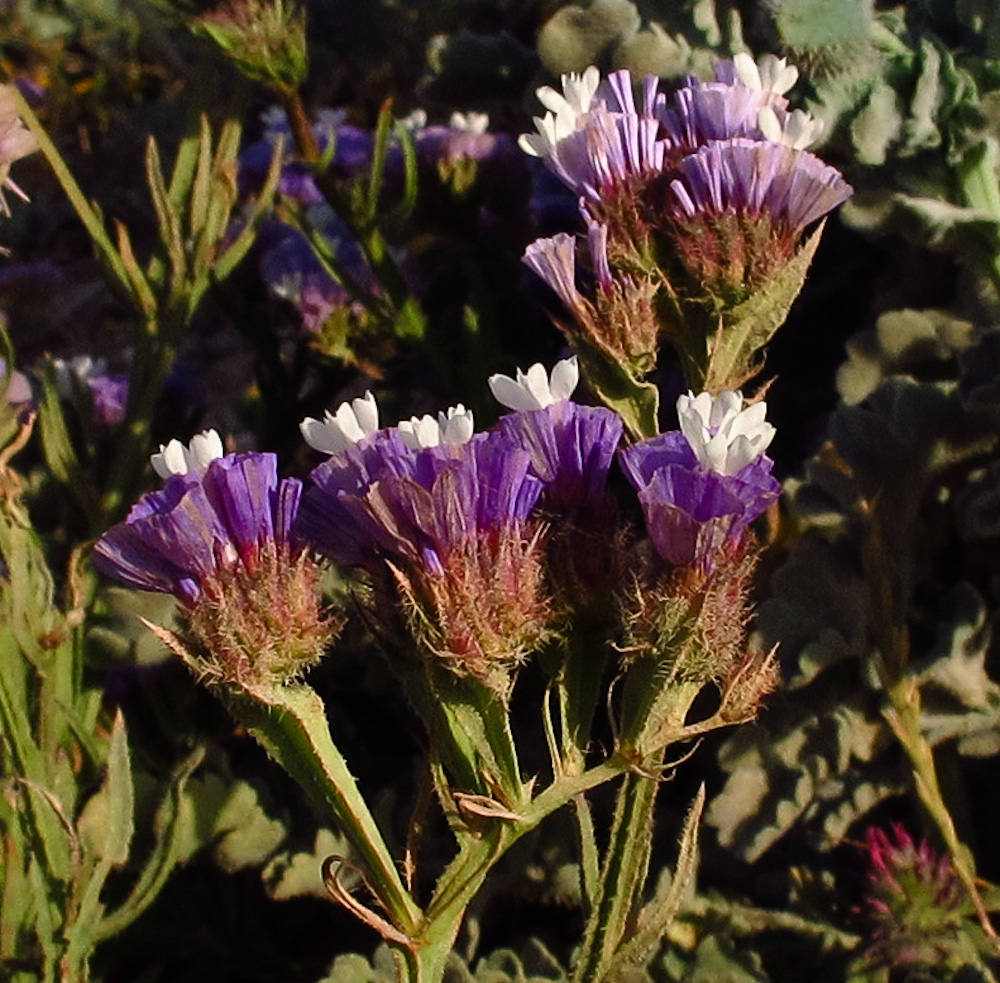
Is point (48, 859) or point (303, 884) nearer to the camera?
point (48, 859)

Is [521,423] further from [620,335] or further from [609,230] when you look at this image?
[609,230]

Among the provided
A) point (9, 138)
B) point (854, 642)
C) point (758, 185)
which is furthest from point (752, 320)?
point (9, 138)

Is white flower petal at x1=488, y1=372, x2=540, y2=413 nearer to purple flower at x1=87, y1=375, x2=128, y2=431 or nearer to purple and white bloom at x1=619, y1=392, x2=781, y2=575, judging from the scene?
purple and white bloom at x1=619, y1=392, x2=781, y2=575

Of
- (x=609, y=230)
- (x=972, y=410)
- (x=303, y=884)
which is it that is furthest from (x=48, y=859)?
(x=972, y=410)

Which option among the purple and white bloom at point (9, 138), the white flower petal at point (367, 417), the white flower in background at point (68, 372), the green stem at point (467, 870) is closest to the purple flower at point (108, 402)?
the white flower in background at point (68, 372)

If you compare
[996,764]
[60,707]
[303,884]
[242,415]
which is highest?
[60,707]

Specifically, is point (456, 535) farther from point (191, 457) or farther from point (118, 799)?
point (118, 799)
